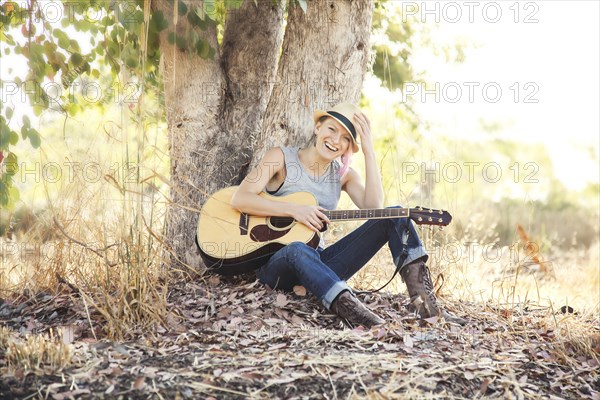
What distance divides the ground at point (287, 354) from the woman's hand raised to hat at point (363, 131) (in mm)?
912

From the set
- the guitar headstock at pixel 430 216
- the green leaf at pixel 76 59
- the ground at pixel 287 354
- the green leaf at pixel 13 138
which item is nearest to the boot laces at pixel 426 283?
the ground at pixel 287 354

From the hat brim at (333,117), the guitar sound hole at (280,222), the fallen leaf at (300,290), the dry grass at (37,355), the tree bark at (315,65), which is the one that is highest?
the tree bark at (315,65)

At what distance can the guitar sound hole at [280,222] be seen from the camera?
4182mm

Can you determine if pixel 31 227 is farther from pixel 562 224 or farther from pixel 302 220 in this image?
pixel 562 224

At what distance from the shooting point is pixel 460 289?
5055 millimetres

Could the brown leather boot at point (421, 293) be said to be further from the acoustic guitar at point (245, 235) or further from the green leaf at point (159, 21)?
the green leaf at point (159, 21)

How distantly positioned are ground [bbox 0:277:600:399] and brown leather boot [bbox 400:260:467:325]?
8cm

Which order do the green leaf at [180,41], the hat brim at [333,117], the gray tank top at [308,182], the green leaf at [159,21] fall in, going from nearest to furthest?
the hat brim at [333,117] → the gray tank top at [308,182] → the green leaf at [159,21] → the green leaf at [180,41]

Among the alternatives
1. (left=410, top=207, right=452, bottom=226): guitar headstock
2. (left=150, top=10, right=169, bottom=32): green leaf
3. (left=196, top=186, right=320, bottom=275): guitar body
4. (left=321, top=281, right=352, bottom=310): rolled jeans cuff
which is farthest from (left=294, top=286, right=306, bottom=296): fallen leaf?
(left=150, top=10, right=169, bottom=32): green leaf

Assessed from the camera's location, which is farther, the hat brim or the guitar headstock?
the hat brim

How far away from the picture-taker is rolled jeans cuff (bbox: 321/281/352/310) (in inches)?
149

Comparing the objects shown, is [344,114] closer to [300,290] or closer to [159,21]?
[300,290]

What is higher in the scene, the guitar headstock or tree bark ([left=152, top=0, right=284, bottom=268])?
tree bark ([left=152, top=0, right=284, bottom=268])

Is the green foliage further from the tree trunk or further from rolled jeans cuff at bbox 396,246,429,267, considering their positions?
rolled jeans cuff at bbox 396,246,429,267
